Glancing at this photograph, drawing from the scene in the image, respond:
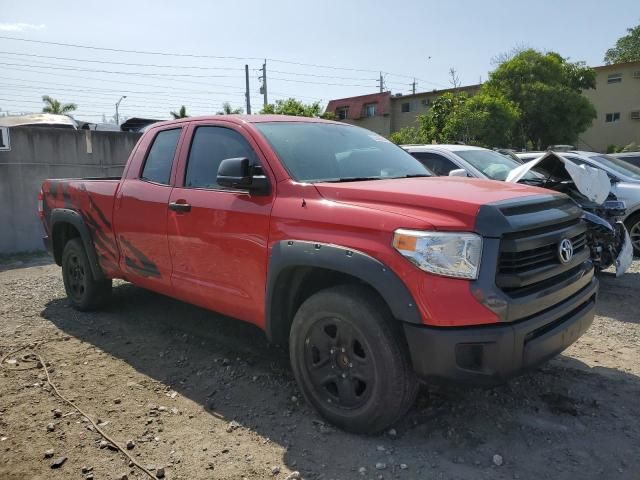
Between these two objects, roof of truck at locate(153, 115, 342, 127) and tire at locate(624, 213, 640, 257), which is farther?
tire at locate(624, 213, 640, 257)

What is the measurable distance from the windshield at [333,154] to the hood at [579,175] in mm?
1940

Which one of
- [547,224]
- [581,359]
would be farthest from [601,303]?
[547,224]

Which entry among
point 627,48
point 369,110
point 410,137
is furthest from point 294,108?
point 627,48

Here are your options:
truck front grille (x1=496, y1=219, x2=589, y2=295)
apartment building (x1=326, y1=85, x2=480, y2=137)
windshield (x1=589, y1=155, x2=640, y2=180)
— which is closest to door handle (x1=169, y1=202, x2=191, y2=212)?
truck front grille (x1=496, y1=219, x2=589, y2=295)

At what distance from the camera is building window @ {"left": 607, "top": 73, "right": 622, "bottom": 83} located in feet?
102

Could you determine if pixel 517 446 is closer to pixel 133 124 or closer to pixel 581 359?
pixel 581 359

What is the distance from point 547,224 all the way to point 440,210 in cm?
67

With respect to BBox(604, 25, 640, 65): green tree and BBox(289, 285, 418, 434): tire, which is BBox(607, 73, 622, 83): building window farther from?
BBox(289, 285, 418, 434): tire

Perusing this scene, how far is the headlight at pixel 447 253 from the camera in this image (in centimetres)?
260

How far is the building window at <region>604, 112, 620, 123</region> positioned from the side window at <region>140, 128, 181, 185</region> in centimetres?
3372

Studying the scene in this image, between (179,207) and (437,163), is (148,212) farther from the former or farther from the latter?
(437,163)

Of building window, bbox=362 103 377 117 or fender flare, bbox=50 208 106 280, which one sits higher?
building window, bbox=362 103 377 117

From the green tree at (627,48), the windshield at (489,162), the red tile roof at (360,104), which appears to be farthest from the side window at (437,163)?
the green tree at (627,48)

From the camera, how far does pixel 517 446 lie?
9.66 ft
